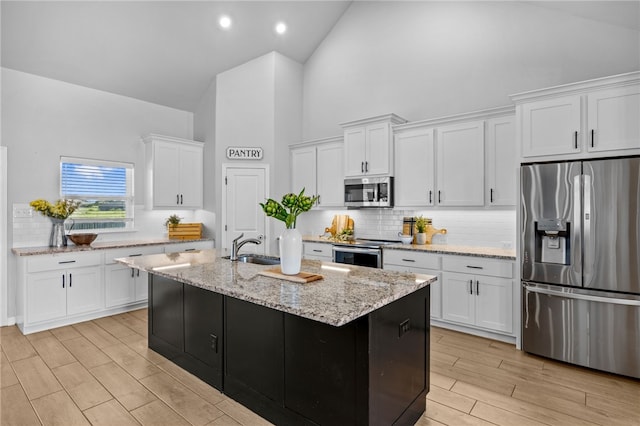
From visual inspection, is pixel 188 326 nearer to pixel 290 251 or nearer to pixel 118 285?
pixel 290 251

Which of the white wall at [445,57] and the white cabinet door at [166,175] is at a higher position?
the white wall at [445,57]

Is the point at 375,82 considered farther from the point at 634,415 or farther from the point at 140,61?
the point at 634,415

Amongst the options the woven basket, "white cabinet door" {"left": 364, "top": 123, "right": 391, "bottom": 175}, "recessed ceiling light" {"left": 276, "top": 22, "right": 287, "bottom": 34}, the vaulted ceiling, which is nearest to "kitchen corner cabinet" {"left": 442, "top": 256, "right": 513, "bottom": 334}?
"white cabinet door" {"left": 364, "top": 123, "right": 391, "bottom": 175}

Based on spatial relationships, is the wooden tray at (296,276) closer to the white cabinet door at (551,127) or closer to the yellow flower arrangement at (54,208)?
the white cabinet door at (551,127)

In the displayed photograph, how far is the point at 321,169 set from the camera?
5.60 meters

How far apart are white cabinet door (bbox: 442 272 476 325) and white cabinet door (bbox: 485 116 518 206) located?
3.14 ft

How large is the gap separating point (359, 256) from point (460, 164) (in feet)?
5.69

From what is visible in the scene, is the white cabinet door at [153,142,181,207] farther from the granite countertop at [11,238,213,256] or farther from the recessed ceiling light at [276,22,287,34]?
the recessed ceiling light at [276,22,287,34]

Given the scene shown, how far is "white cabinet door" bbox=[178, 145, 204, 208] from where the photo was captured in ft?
Result: 18.2

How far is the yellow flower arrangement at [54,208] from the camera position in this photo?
13.9 ft

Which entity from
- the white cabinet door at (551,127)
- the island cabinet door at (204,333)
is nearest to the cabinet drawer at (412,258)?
the white cabinet door at (551,127)

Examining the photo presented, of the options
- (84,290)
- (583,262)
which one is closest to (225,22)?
(84,290)

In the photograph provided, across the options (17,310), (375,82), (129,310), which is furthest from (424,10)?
(17,310)

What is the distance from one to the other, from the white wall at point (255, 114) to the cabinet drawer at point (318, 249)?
657 mm
